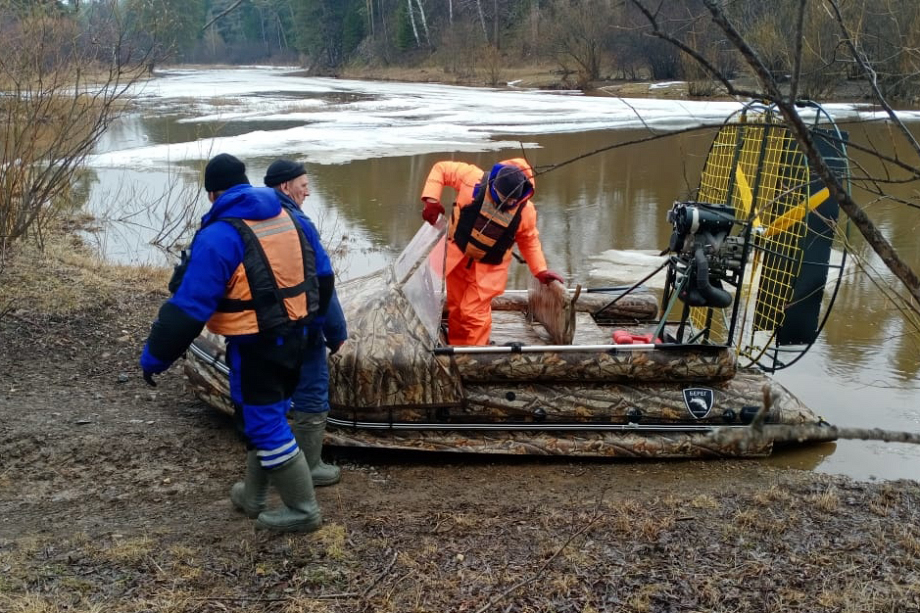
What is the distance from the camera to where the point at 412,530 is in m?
3.64

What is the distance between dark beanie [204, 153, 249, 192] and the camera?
3445 millimetres

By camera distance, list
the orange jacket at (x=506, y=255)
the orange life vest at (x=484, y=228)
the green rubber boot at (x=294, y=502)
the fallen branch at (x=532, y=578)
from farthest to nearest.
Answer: the orange jacket at (x=506, y=255) < the orange life vest at (x=484, y=228) < the green rubber boot at (x=294, y=502) < the fallen branch at (x=532, y=578)

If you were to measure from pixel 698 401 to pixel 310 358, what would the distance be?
7.57 feet

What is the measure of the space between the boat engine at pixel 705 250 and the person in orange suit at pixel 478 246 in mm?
836

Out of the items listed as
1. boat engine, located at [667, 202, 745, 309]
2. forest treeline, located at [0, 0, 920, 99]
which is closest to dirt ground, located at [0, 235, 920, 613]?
boat engine, located at [667, 202, 745, 309]

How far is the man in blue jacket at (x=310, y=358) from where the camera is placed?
3.89 meters

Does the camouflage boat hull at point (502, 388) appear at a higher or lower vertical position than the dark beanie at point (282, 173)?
lower

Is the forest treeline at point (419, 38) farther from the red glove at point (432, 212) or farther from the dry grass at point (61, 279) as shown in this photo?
the red glove at point (432, 212)

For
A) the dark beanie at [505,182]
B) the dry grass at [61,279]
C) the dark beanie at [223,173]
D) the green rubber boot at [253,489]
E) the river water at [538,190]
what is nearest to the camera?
the dark beanie at [223,173]

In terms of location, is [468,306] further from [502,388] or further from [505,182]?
[505,182]

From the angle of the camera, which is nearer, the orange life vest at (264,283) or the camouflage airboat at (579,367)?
the orange life vest at (264,283)

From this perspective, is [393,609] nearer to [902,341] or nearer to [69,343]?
[69,343]

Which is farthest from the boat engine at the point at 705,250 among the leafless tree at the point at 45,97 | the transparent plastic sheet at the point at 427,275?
the leafless tree at the point at 45,97

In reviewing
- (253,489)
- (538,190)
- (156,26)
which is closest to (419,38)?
(538,190)
